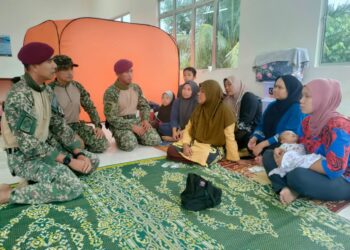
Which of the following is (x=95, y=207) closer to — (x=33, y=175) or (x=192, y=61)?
(x=33, y=175)

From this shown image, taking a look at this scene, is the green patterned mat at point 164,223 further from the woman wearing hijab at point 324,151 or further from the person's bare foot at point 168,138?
the person's bare foot at point 168,138

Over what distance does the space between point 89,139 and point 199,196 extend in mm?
1587

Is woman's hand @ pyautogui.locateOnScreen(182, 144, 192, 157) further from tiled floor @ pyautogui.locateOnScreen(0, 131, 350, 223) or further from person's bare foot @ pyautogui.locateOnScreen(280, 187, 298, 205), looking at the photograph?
person's bare foot @ pyautogui.locateOnScreen(280, 187, 298, 205)

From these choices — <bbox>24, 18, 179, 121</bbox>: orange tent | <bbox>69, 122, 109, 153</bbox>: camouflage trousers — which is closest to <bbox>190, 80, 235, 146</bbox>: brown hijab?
<bbox>69, 122, 109, 153</bbox>: camouflage trousers

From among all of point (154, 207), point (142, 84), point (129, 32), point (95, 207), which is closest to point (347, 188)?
point (154, 207)

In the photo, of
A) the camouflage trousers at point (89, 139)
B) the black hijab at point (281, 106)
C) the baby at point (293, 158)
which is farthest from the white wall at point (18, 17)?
the baby at point (293, 158)

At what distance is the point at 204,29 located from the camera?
4855mm

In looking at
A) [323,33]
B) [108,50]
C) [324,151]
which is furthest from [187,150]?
[108,50]

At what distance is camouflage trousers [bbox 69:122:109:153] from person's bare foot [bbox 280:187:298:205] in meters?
1.84

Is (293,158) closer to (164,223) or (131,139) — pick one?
(164,223)

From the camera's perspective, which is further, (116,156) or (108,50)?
(108,50)

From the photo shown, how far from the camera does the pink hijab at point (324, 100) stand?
62.9 inches

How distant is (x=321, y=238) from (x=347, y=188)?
19.0 inches

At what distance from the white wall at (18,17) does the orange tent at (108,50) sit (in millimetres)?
2114
